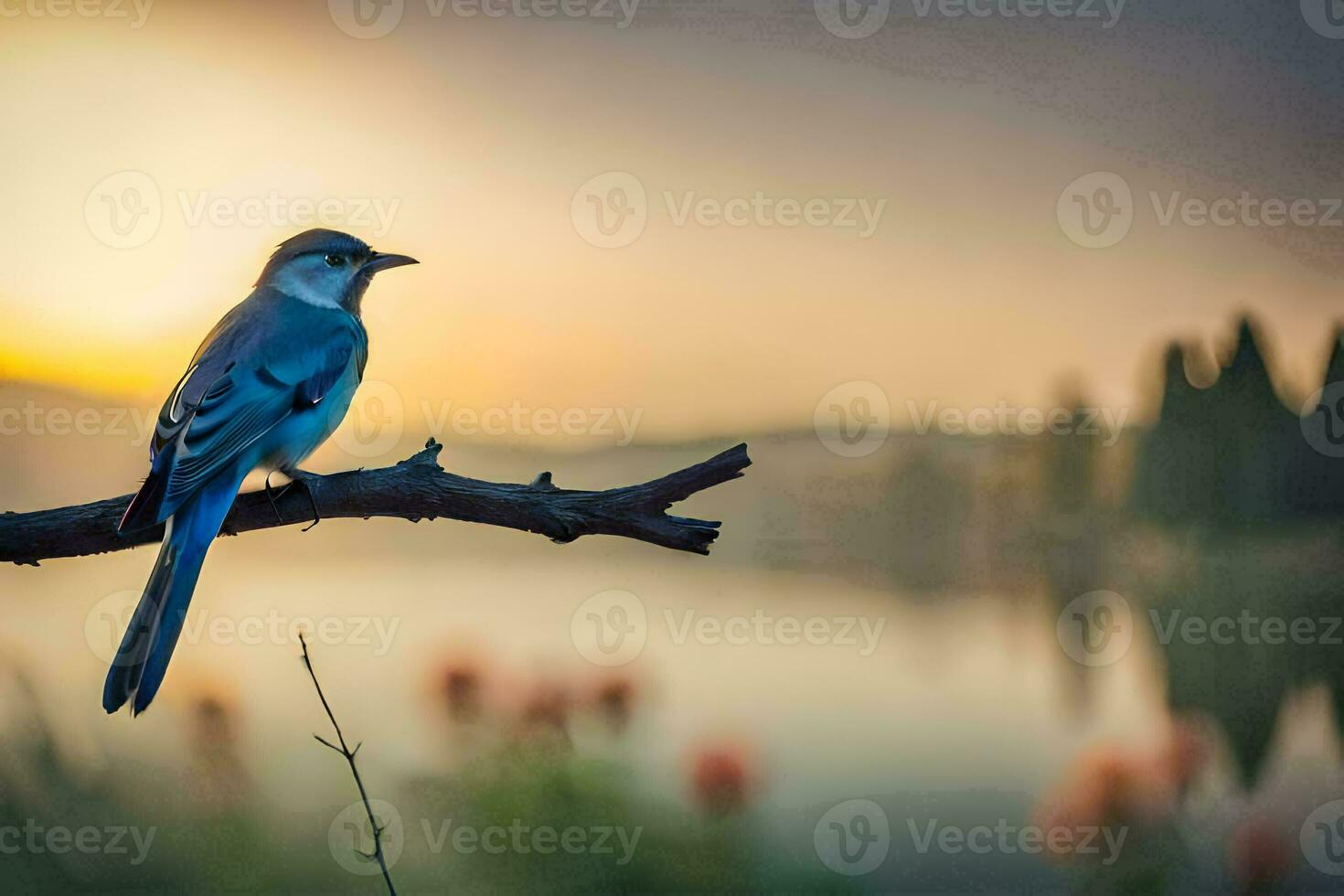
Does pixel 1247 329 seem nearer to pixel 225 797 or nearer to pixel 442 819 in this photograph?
pixel 442 819

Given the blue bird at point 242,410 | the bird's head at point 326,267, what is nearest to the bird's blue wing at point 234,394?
the blue bird at point 242,410

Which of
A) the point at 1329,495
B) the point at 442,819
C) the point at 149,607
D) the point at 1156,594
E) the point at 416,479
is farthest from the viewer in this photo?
the point at 1329,495

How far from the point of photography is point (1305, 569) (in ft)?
9.48

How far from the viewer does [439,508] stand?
1.66 meters

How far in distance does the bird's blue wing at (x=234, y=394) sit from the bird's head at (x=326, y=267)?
0.38ft

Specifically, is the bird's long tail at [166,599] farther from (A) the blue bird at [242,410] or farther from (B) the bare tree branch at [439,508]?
→ (B) the bare tree branch at [439,508]

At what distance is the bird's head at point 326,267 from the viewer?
2.11m

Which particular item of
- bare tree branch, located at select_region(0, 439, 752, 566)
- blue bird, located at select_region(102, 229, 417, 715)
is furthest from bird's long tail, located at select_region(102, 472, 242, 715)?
bare tree branch, located at select_region(0, 439, 752, 566)

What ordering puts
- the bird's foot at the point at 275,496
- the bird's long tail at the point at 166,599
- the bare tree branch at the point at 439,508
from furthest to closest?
the bird's foot at the point at 275,496 < the bare tree branch at the point at 439,508 < the bird's long tail at the point at 166,599

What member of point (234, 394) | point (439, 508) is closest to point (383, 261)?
point (234, 394)

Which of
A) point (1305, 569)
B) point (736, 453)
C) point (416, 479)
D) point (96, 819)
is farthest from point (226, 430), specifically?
point (1305, 569)

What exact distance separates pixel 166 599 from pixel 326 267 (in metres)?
0.84

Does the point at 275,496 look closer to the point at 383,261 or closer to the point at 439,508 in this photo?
the point at 439,508

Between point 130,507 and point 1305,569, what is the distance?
2817mm
